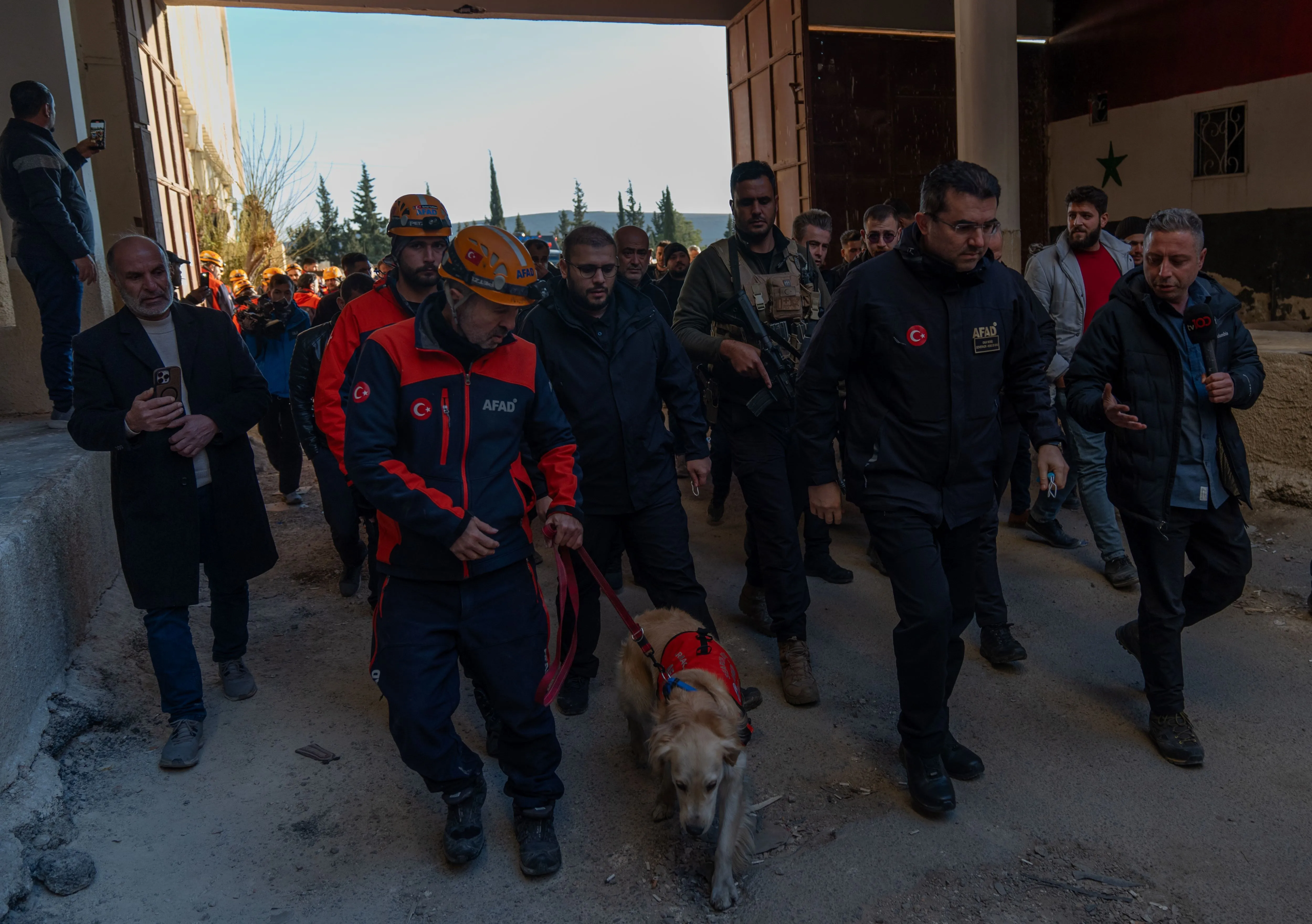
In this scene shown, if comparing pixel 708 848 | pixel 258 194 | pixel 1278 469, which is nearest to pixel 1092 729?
pixel 708 848

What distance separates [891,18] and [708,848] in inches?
509

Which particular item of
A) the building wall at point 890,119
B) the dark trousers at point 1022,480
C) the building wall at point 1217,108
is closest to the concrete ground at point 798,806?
the dark trousers at point 1022,480

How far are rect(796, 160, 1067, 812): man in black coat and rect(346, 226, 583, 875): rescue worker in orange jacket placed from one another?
3.75 feet

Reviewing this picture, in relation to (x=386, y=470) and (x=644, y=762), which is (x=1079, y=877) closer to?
(x=644, y=762)

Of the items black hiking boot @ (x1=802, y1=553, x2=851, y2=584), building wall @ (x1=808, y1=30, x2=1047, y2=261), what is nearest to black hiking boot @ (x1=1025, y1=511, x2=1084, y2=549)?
black hiking boot @ (x1=802, y1=553, x2=851, y2=584)

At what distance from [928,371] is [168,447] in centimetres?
305

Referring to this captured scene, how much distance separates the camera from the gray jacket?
19.8ft

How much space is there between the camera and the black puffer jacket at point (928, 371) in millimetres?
3371

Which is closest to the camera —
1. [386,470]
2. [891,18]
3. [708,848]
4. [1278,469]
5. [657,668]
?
[386,470]

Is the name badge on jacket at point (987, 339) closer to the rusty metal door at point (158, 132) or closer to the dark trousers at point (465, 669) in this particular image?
the dark trousers at point (465, 669)

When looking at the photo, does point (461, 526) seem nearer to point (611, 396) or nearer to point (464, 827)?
point (464, 827)

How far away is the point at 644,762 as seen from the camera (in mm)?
3881

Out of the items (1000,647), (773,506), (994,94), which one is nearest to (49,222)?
(773,506)

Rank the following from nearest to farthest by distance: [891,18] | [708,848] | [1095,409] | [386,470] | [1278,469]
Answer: [386,470] → [708,848] → [1095,409] → [1278,469] → [891,18]
